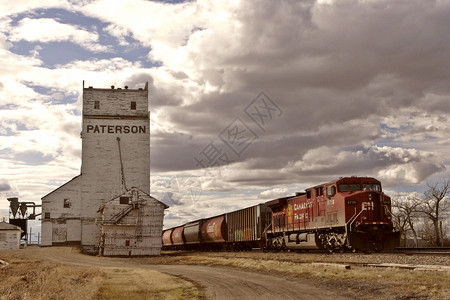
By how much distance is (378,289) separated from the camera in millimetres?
15375

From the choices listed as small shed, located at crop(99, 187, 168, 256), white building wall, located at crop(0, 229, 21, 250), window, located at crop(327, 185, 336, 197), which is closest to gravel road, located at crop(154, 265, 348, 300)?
window, located at crop(327, 185, 336, 197)

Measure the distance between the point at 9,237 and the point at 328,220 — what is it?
56.2m

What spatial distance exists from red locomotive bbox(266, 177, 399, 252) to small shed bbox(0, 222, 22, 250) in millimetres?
51354

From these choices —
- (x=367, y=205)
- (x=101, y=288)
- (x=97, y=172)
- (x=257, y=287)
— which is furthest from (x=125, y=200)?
(x=257, y=287)

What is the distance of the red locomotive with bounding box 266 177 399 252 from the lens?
27359mm

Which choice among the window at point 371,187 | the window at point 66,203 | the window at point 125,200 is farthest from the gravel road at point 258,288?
the window at point 66,203

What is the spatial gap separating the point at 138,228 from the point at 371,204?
3276 centimetres

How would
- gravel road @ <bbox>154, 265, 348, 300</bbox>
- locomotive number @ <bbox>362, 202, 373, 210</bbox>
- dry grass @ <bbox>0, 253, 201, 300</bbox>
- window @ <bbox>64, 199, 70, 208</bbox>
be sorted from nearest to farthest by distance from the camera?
gravel road @ <bbox>154, 265, 348, 300</bbox> → dry grass @ <bbox>0, 253, 201, 300</bbox> → locomotive number @ <bbox>362, 202, 373, 210</bbox> → window @ <bbox>64, 199, 70, 208</bbox>

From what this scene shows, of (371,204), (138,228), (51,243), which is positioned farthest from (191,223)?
(371,204)

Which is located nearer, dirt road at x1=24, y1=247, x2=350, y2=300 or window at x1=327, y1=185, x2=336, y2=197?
dirt road at x1=24, y1=247, x2=350, y2=300

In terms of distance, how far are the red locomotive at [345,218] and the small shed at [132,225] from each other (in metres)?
25.0

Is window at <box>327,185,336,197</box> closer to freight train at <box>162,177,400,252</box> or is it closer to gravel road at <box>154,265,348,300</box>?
freight train at <box>162,177,400,252</box>

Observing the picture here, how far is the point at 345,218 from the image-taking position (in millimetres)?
27578

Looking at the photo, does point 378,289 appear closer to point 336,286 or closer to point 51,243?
point 336,286
